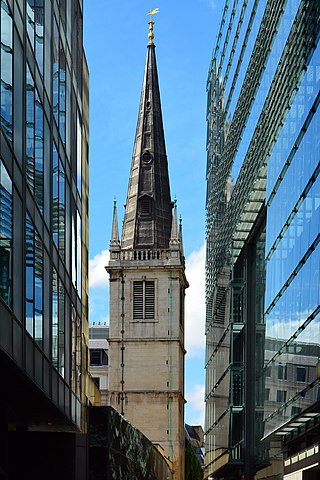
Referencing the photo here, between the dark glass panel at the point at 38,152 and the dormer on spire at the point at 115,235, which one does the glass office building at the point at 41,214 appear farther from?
the dormer on spire at the point at 115,235

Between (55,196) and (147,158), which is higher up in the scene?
(147,158)

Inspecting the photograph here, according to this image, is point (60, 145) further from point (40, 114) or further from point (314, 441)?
point (314, 441)

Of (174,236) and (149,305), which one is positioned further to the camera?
(174,236)

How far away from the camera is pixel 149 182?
395 ft

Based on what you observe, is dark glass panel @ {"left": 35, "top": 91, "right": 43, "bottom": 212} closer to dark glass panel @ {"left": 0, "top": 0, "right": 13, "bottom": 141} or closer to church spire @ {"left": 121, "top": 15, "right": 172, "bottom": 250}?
dark glass panel @ {"left": 0, "top": 0, "right": 13, "bottom": 141}

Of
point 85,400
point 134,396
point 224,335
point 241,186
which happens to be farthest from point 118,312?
point 85,400

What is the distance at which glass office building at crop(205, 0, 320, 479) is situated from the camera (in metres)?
25.7

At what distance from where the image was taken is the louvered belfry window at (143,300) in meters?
114

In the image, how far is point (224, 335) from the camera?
5106 centimetres

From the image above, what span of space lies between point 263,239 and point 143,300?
2948 inches

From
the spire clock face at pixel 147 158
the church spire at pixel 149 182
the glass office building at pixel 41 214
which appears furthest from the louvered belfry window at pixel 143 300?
the glass office building at pixel 41 214

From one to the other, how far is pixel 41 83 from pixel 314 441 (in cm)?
1120

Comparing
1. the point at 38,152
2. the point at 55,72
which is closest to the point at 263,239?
the point at 55,72

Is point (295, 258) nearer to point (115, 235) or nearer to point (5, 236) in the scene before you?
point (5, 236)
